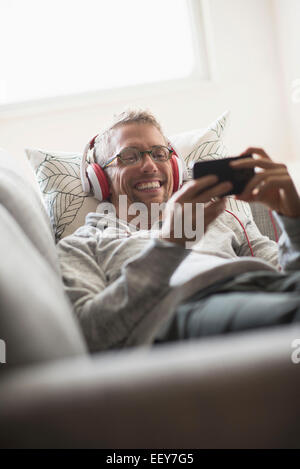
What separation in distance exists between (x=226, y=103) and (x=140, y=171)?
1786mm

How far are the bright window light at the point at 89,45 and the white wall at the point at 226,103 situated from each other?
0.15 m

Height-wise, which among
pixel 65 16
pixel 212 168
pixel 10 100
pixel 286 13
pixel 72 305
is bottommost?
pixel 72 305

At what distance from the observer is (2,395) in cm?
41

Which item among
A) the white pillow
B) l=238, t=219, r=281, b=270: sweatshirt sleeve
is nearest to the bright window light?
the white pillow

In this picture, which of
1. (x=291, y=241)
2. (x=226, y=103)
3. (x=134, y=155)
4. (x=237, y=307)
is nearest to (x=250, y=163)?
(x=291, y=241)

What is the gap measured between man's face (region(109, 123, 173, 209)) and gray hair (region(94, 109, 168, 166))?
0.05 ft

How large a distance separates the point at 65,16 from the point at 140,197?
2023 mm

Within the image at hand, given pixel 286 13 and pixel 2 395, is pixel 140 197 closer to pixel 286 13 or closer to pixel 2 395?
Answer: pixel 2 395

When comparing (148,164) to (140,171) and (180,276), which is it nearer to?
(140,171)

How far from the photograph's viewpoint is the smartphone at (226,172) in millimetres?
870

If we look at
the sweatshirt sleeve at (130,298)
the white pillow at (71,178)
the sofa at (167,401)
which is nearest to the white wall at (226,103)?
the white pillow at (71,178)

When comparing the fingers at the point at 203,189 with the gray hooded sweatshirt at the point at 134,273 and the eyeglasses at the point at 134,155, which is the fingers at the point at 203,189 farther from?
the eyeglasses at the point at 134,155

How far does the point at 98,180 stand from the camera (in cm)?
131
